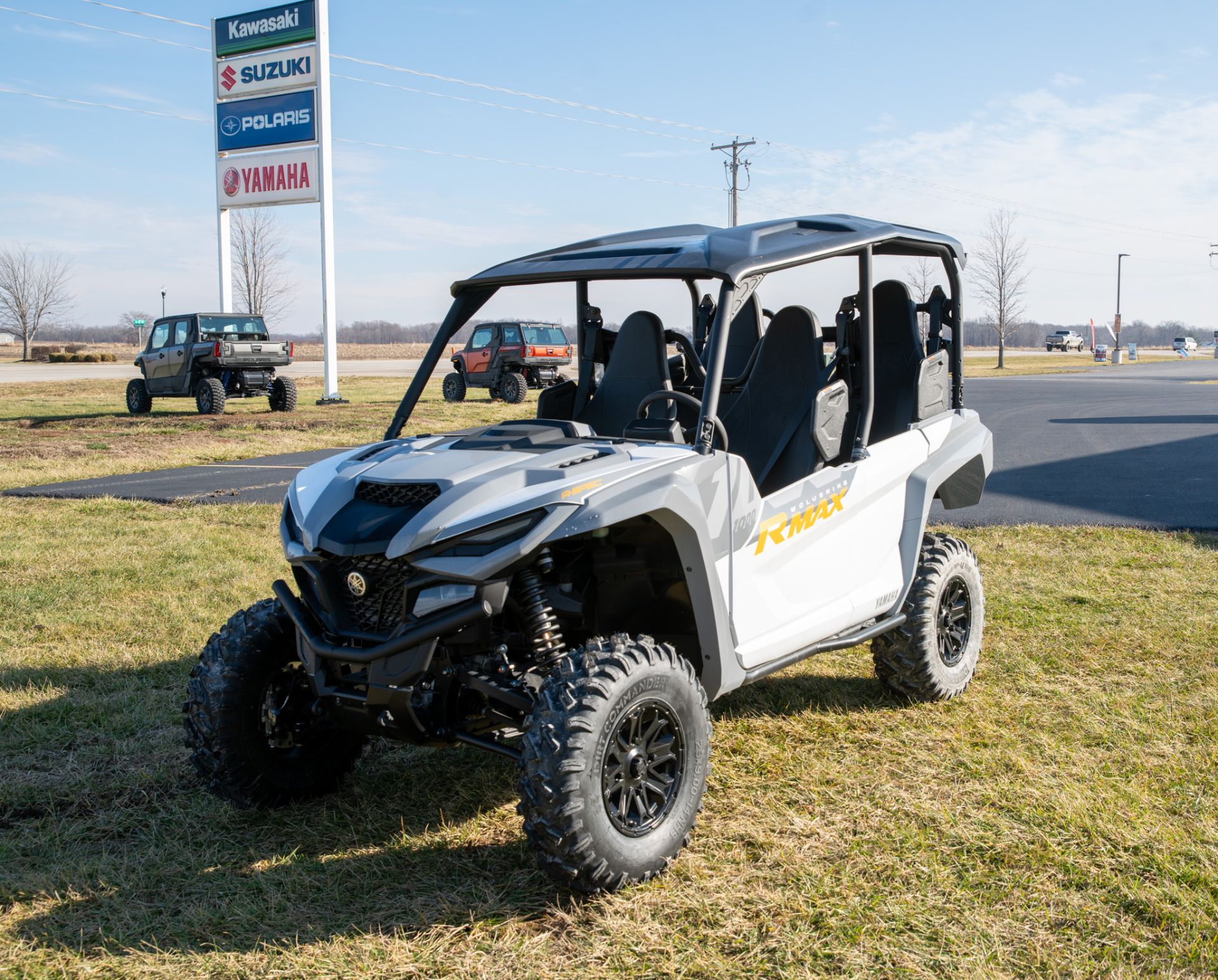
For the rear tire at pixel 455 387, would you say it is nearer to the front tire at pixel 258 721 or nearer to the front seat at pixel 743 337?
the front seat at pixel 743 337

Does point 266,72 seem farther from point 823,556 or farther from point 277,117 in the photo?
point 823,556

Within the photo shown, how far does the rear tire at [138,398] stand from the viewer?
23.2m

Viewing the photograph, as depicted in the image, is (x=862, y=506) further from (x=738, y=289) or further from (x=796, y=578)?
(x=738, y=289)

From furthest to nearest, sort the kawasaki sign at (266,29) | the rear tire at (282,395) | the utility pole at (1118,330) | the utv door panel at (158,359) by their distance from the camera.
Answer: the utility pole at (1118,330), the kawasaki sign at (266,29), the rear tire at (282,395), the utv door panel at (158,359)

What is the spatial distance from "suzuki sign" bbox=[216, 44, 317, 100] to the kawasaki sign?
9.6 inches

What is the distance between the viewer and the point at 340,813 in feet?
13.0

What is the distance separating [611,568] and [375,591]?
2.66ft

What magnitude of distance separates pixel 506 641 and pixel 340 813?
1.06 m

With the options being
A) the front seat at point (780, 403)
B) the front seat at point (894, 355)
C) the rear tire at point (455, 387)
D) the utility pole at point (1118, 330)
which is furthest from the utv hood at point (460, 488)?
the utility pole at point (1118, 330)

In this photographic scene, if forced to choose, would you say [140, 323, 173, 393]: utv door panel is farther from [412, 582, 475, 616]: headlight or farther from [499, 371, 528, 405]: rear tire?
[412, 582, 475, 616]: headlight

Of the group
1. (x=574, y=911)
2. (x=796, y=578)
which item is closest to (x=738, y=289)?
(x=796, y=578)

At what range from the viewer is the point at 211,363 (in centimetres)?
2244

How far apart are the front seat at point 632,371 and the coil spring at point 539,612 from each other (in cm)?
152

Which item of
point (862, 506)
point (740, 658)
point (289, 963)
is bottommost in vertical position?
point (289, 963)
